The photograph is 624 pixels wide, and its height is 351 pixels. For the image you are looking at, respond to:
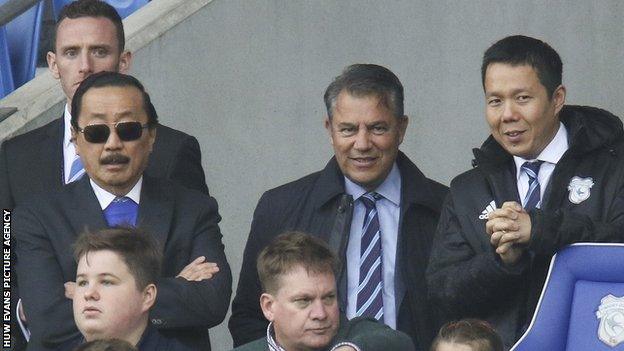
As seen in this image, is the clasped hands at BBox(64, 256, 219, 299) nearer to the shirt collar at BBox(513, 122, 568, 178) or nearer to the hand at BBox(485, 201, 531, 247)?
the hand at BBox(485, 201, 531, 247)

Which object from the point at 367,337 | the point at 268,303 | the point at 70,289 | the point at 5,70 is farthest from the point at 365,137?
the point at 5,70

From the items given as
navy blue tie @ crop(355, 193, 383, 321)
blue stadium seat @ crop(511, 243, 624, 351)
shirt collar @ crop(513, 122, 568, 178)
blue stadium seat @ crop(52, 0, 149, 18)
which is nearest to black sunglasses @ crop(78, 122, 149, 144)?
navy blue tie @ crop(355, 193, 383, 321)

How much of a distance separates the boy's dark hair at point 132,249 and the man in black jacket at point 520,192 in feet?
3.24

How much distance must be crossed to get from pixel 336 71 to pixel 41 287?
3004 millimetres

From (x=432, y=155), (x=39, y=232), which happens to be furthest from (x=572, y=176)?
(x=432, y=155)

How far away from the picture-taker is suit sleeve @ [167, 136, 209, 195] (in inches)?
264

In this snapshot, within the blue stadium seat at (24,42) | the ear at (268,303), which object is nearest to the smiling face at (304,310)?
the ear at (268,303)

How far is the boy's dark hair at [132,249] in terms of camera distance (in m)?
5.79

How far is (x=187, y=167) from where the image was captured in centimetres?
674

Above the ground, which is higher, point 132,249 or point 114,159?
point 114,159

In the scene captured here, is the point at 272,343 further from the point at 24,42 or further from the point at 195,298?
the point at 24,42

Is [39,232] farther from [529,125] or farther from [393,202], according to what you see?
[529,125]

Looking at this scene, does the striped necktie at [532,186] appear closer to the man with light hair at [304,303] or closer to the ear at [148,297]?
the man with light hair at [304,303]

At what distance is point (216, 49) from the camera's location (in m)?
8.65
